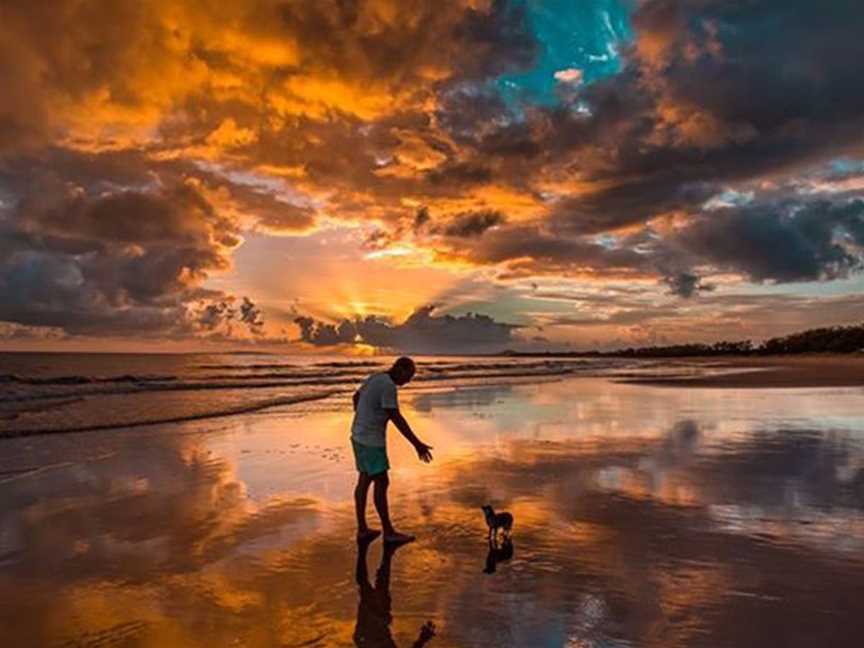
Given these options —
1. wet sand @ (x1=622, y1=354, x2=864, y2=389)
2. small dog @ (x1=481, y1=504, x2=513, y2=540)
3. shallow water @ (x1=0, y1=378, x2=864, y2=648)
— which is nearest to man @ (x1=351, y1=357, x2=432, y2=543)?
shallow water @ (x1=0, y1=378, x2=864, y2=648)

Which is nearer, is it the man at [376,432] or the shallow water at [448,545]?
the shallow water at [448,545]

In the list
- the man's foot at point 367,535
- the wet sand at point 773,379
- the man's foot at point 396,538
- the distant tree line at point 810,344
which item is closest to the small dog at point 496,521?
the man's foot at point 396,538

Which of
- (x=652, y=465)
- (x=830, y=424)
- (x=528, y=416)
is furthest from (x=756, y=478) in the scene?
(x=528, y=416)

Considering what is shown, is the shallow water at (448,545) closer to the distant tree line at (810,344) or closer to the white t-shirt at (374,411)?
the white t-shirt at (374,411)

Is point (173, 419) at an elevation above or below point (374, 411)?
below

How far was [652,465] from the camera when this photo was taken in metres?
12.3

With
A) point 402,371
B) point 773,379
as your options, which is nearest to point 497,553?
point 402,371

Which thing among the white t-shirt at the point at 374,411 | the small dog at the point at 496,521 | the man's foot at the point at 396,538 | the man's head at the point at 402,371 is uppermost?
the man's head at the point at 402,371

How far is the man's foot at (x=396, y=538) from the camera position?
25.2 ft

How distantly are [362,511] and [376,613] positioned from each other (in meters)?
2.36

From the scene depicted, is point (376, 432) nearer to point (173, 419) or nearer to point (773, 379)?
point (173, 419)

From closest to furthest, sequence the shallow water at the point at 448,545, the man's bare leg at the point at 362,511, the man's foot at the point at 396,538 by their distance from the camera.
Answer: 1. the shallow water at the point at 448,545
2. the man's foot at the point at 396,538
3. the man's bare leg at the point at 362,511

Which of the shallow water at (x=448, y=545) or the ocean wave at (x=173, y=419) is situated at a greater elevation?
the ocean wave at (x=173, y=419)

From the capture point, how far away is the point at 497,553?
7.18 meters
